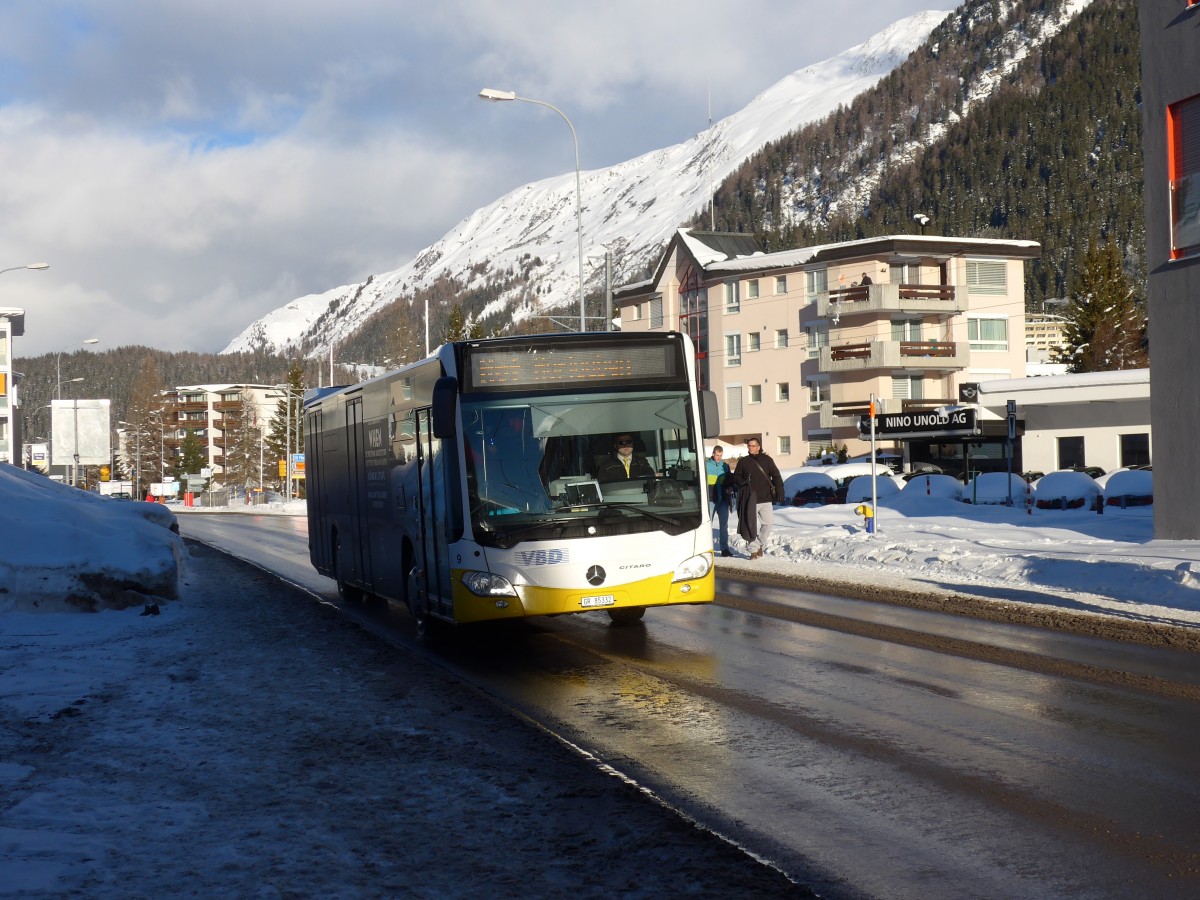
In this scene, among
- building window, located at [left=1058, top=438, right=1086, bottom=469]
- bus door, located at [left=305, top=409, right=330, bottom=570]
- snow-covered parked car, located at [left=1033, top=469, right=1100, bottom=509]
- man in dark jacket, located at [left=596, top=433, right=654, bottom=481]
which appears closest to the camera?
man in dark jacket, located at [left=596, top=433, right=654, bottom=481]

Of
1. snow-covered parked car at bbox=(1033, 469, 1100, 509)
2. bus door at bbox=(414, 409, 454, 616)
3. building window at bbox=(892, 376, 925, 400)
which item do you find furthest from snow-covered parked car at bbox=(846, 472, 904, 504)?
building window at bbox=(892, 376, 925, 400)

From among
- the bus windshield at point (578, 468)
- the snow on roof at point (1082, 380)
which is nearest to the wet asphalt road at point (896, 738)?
the bus windshield at point (578, 468)

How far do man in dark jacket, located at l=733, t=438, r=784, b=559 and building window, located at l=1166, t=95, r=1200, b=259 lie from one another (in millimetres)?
7510

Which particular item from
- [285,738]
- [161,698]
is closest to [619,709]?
[285,738]

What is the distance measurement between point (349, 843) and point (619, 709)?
3.62 m

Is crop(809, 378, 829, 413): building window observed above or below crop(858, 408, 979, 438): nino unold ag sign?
above

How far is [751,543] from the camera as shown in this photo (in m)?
23.5

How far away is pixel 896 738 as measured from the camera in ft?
25.9

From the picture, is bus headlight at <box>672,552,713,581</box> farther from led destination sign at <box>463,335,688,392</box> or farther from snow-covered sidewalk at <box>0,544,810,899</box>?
snow-covered sidewalk at <box>0,544,810,899</box>

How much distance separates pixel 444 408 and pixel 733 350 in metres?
78.0

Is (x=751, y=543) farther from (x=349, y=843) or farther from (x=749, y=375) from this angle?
(x=749, y=375)

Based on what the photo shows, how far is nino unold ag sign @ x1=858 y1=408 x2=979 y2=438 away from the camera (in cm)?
5844

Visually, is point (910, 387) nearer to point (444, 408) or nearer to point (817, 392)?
point (817, 392)

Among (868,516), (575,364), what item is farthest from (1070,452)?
(575,364)
